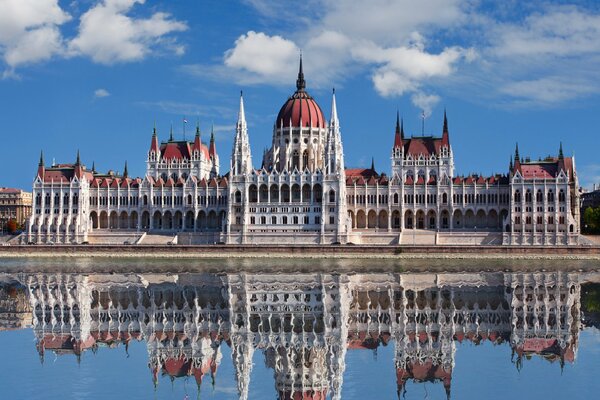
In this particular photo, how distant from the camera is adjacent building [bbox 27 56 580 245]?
361ft

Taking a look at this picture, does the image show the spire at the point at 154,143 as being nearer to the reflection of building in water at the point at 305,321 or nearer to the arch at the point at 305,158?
the arch at the point at 305,158

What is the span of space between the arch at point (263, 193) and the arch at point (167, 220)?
1375 cm

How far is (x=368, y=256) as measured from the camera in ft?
308

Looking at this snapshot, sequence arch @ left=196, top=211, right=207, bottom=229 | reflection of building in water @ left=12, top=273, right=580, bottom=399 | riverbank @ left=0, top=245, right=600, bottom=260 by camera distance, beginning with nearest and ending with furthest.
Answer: reflection of building in water @ left=12, top=273, right=580, bottom=399
riverbank @ left=0, top=245, right=600, bottom=260
arch @ left=196, top=211, right=207, bottom=229

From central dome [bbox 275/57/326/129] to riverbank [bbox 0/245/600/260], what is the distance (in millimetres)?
31790

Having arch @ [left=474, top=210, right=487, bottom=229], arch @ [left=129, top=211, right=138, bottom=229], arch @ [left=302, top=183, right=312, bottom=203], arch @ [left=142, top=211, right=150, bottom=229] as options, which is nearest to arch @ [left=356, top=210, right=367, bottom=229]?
arch @ [left=302, top=183, right=312, bottom=203]

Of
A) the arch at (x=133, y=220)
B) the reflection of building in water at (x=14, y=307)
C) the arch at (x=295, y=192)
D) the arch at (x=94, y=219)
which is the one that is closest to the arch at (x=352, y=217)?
the arch at (x=295, y=192)

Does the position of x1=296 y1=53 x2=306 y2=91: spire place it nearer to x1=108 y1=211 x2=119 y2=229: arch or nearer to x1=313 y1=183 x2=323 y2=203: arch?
x1=313 y1=183 x2=323 y2=203: arch

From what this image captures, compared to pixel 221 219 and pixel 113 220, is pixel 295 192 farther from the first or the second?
pixel 113 220

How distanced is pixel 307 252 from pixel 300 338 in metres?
59.8

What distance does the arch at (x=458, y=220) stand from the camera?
Result: 375 ft

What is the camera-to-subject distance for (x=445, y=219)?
115 metres

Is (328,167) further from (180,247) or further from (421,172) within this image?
(180,247)

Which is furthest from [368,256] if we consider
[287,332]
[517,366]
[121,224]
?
[517,366]
